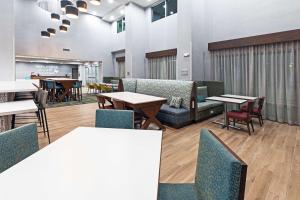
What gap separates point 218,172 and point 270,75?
5.20m

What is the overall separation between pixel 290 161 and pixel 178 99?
8.36 ft

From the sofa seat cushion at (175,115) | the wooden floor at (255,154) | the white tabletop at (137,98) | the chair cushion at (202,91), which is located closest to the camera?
the wooden floor at (255,154)

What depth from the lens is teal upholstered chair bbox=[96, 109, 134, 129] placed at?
1884 millimetres

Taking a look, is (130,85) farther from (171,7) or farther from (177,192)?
(177,192)

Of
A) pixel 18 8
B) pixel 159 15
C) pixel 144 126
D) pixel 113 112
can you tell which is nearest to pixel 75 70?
pixel 18 8

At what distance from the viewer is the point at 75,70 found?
17.3m

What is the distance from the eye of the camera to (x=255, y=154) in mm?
2971

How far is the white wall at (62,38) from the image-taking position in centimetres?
929

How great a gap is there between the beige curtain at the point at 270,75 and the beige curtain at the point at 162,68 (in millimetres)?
2422

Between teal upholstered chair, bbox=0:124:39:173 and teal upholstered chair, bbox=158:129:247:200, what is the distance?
1.03m

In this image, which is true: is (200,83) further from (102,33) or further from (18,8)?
(18,8)

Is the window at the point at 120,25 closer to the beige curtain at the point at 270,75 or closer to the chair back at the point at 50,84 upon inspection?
the chair back at the point at 50,84

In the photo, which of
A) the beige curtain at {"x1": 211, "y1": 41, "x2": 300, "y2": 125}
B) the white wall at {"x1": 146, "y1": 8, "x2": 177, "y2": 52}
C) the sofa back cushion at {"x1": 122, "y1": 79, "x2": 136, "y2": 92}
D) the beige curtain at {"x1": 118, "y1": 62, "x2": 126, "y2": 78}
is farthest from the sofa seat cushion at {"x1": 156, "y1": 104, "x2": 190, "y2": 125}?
the beige curtain at {"x1": 118, "y1": 62, "x2": 126, "y2": 78}

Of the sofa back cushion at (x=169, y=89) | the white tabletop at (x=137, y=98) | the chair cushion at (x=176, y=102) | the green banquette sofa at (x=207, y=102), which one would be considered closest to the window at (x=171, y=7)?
the green banquette sofa at (x=207, y=102)
